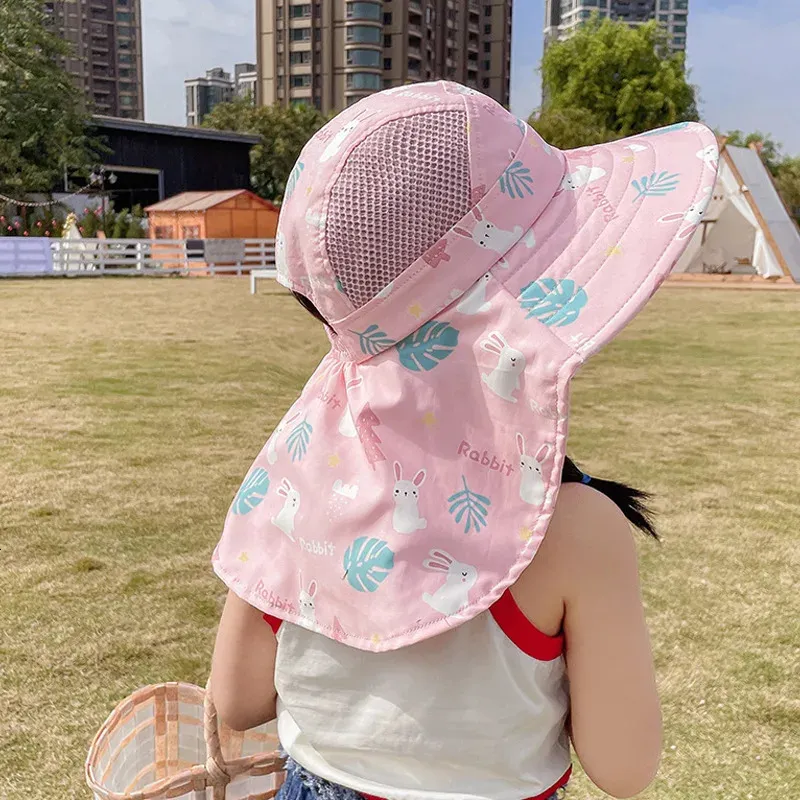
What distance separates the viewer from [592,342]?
0.92 m

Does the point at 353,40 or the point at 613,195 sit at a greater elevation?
the point at 353,40

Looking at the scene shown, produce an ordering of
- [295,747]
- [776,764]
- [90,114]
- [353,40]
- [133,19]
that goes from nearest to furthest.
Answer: [295,747] → [776,764] → [90,114] → [353,40] → [133,19]

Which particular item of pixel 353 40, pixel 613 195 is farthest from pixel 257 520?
pixel 353 40

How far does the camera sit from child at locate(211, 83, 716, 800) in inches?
36.9

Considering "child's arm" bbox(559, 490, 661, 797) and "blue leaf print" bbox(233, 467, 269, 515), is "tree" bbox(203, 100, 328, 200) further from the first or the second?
"child's arm" bbox(559, 490, 661, 797)

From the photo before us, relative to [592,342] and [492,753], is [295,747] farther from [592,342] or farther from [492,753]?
[592,342]

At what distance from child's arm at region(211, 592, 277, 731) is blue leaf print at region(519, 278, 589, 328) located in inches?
19.9

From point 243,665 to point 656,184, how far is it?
2.56 feet

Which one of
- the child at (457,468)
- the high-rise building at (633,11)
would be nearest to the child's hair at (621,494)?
the child at (457,468)

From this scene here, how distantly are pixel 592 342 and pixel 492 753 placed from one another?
480 millimetres

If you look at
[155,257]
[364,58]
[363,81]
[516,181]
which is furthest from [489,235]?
[364,58]

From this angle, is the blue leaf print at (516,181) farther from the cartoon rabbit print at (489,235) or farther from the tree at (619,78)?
the tree at (619,78)

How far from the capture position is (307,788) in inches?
44.9

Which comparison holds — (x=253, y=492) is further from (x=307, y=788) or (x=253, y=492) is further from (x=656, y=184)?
(x=656, y=184)
